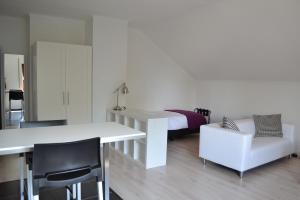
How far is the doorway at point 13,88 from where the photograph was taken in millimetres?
5043

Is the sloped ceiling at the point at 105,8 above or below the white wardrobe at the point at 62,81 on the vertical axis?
above

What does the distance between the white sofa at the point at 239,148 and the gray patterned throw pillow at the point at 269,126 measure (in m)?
0.16

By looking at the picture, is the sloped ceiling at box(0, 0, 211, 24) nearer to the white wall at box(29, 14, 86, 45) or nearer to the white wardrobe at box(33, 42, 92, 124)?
the white wall at box(29, 14, 86, 45)

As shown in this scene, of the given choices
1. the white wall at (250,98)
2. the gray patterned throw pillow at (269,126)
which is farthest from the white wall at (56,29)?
the gray patterned throw pillow at (269,126)

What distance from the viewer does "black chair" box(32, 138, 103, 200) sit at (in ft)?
5.90

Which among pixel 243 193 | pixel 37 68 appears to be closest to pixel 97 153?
pixel 243 193

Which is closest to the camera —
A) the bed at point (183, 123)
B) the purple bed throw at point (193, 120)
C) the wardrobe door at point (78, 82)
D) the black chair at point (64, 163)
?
the black chair at point (64, 163)

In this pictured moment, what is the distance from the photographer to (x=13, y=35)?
495 cm

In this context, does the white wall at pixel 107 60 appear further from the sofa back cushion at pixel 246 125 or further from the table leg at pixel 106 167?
Result: the table leg at pixel 106 167

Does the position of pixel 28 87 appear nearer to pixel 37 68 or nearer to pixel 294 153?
pixel 37 68

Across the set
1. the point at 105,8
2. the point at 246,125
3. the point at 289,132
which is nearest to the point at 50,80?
the point at 105,8

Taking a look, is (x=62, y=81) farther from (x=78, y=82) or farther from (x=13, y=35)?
(x=13, y=35)

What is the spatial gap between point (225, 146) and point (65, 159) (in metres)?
2.50

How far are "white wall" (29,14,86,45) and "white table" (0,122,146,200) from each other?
115 inches
